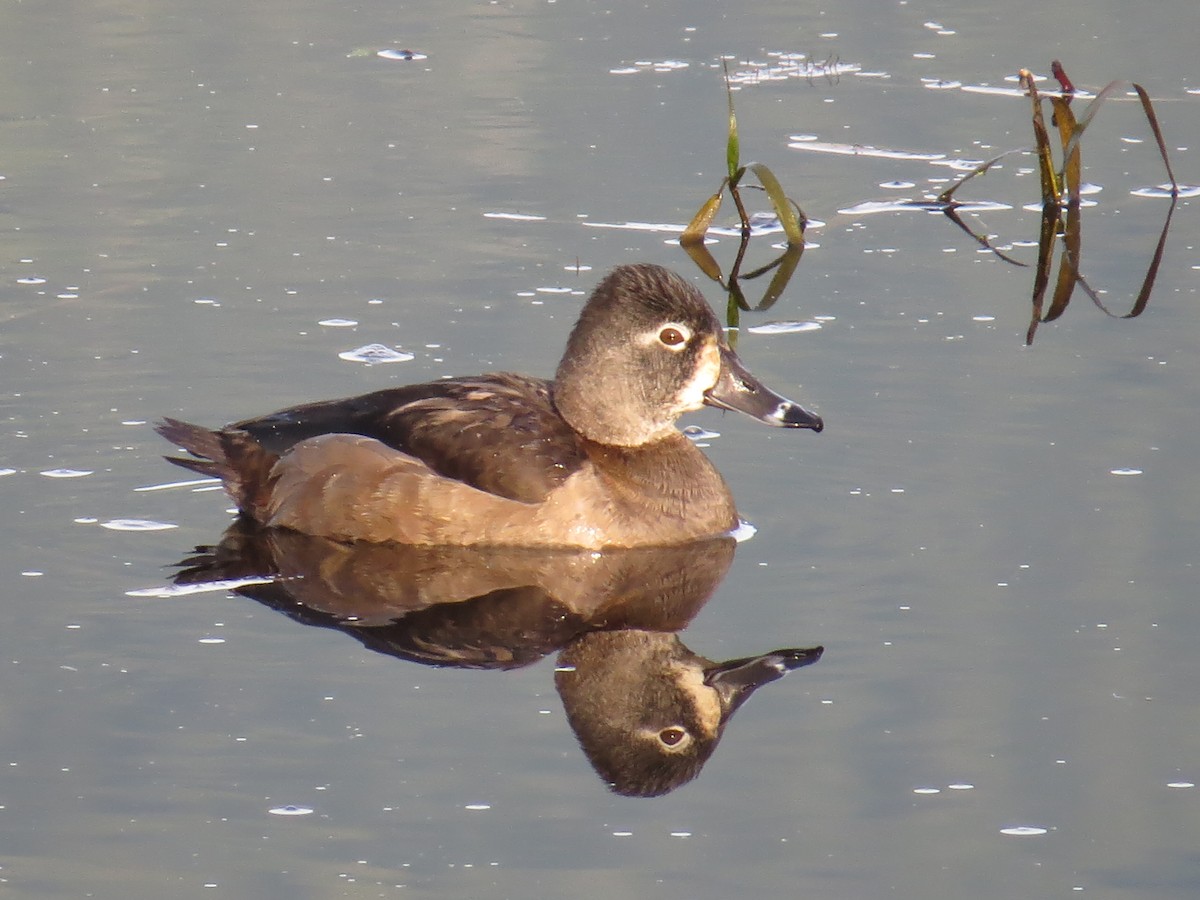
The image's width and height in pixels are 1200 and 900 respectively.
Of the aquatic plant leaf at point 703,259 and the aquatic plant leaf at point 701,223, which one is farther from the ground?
the aquatic plant leaf at point 701,223

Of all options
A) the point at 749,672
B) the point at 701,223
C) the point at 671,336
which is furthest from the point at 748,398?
the point at 701,223

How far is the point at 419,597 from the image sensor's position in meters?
6.69

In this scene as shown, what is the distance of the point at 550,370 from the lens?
865 cm

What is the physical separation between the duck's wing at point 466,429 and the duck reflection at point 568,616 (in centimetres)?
29

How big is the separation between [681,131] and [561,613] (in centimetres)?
630

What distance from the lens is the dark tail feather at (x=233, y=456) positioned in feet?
24.3

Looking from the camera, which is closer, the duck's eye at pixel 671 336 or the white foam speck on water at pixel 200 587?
the white foam speck on water at pixel 200 587

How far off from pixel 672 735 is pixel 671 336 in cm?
229

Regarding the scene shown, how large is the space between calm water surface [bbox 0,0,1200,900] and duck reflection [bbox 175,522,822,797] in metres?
0.12

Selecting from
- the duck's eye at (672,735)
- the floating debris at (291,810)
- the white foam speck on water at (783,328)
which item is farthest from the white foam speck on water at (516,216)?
the floating debris at (291,810)

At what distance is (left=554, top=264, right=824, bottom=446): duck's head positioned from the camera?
24.3 feet

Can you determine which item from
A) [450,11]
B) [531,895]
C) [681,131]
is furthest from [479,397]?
[450,11]

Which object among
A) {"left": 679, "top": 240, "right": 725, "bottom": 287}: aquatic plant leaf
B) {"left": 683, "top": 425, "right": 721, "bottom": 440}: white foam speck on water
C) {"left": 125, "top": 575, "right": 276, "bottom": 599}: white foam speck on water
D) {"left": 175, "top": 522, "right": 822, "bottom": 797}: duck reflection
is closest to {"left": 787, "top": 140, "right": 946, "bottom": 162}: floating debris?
{"left": 679, "top": 240, "right": 725, "bottom": 287}: aquatic plant leaf

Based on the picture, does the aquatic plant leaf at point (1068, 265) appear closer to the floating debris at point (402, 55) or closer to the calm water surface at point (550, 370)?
the calm water surface at point (550, 370)
